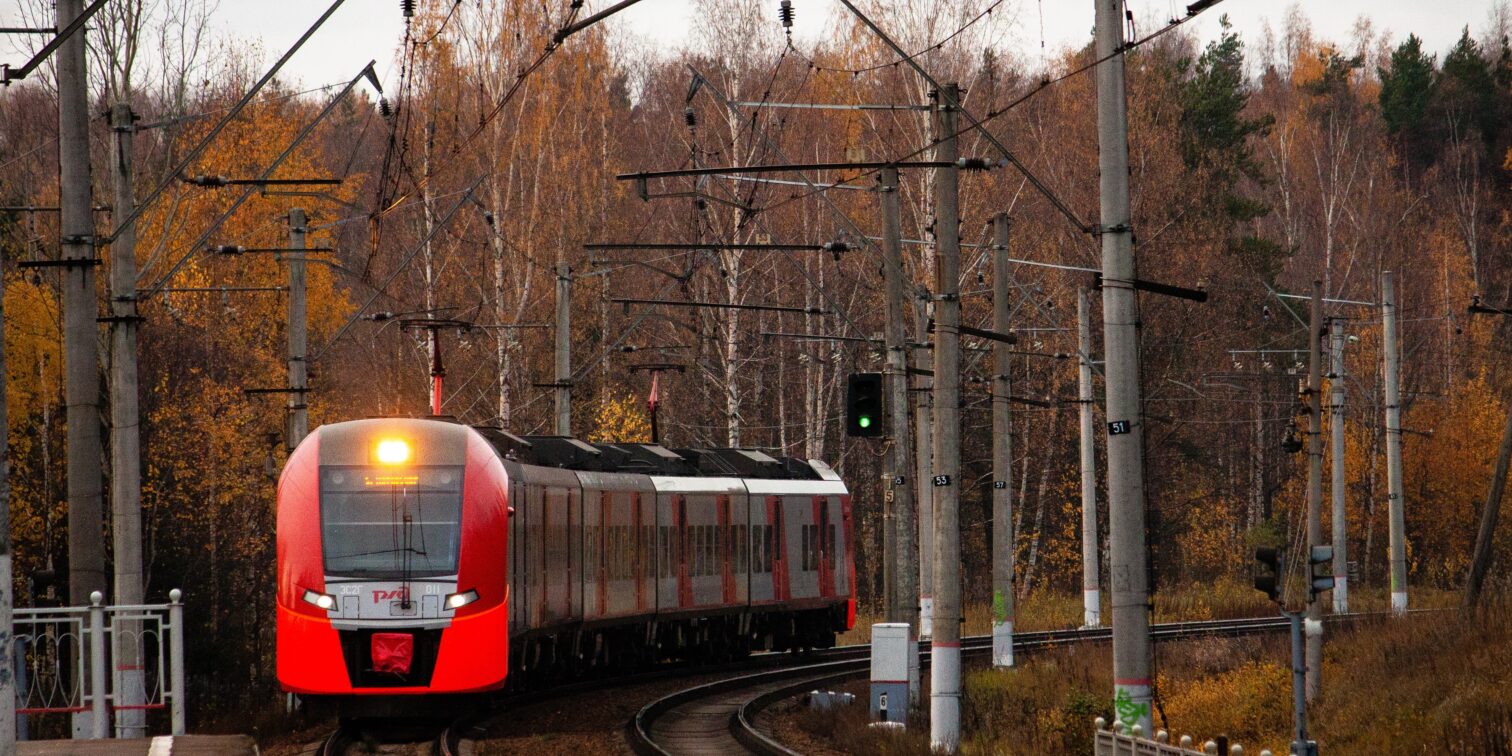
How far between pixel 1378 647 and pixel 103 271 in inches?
971

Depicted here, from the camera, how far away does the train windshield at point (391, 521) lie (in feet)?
61.1

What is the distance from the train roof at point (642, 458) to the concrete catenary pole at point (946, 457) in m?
4.37

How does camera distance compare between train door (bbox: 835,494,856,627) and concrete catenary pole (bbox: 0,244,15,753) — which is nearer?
concrete catenary pole (bbox: 0,244,15,753)

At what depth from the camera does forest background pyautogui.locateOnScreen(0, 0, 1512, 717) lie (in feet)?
132

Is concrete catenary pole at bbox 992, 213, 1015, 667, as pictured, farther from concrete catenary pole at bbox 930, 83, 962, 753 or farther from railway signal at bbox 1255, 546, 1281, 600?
railway signal at bbox 1255, 546, 1281, 600

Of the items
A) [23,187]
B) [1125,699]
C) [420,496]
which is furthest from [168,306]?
[1125,699]

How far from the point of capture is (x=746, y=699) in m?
24.7

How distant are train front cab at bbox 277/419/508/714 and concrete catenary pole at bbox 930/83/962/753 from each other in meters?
4.15

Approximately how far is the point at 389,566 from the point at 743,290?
91.9 ft

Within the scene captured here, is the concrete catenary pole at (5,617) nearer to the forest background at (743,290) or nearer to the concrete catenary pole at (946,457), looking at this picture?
the concrete catenary pole at (946,457)

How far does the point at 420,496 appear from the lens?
19.0 metres

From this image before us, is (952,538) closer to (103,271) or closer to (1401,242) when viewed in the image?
(103,271)

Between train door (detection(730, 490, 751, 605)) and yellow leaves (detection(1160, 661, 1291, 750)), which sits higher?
train door (detection(730, 490, 751, 605))

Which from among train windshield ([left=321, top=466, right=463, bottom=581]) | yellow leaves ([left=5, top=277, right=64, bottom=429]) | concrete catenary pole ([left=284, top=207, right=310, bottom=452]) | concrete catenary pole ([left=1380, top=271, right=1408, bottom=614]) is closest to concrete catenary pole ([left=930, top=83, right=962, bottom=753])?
train windshield ([left=321, top=466, right=463, bottom=581])
